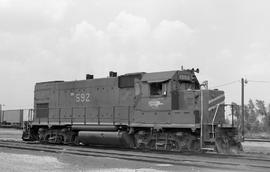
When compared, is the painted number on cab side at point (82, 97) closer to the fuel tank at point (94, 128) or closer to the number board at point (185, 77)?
the fuel tank at point (94, 128)

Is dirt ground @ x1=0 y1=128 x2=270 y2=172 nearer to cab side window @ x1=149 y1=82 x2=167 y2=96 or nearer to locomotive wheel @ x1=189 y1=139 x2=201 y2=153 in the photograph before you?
locomotive wheel @ x1=189 y1=139 x2=201 y2=153

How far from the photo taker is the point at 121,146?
19.2m

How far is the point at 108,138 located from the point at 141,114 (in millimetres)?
2045

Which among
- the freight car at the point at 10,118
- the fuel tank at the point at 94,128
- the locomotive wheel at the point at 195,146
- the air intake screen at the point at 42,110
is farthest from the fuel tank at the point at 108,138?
the freight car at the point at 10,118

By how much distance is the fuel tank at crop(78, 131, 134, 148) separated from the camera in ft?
60.5

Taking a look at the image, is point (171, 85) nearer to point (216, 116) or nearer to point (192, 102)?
point (192, 102)

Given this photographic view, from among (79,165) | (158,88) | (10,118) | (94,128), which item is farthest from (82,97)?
(10,118)

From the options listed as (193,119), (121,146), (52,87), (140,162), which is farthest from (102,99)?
(140,162)

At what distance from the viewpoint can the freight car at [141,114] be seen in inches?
658

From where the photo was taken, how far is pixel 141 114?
18203 millimetres

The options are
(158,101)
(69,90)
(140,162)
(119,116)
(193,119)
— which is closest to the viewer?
(140,162)

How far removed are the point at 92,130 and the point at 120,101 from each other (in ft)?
6.89

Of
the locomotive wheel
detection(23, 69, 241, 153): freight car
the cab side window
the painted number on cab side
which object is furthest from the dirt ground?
the painted number on cab side

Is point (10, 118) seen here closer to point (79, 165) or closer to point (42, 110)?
point (42, 110)
